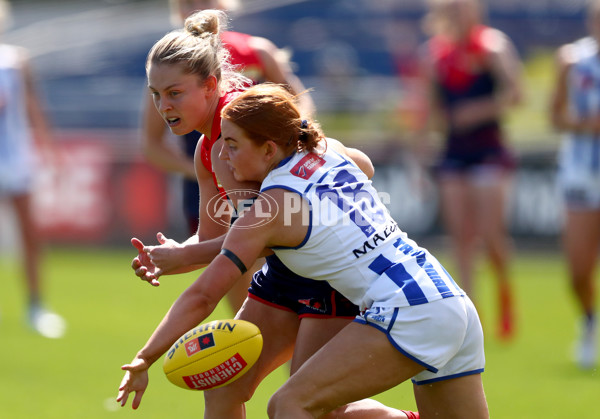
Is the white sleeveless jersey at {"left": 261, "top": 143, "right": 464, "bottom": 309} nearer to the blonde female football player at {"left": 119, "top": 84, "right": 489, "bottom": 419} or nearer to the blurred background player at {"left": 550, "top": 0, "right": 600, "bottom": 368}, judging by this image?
the blonde female football player at {"left": 119, "top": 84, "right": 489, "bottom": 419}

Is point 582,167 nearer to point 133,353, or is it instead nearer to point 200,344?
point 133,353

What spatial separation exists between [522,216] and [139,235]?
5244mm

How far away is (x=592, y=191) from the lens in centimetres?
675

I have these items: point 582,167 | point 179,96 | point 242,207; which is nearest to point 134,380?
point 242,207

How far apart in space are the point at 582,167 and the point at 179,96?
397 cm

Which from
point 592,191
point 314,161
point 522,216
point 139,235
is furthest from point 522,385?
point 139,235

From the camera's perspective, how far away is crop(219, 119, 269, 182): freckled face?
3559 mm

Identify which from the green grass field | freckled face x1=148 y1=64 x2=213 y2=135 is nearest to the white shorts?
freckled face x1=148 y1=64 x2=213 y2=135

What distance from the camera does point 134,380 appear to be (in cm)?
344

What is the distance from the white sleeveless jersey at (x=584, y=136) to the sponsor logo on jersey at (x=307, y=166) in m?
3.68

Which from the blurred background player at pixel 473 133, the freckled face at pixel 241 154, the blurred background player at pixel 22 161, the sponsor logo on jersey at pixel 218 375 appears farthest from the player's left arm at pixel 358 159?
the blurred background player at pixel 22 161

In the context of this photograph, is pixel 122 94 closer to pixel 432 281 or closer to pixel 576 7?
pixel 576 7

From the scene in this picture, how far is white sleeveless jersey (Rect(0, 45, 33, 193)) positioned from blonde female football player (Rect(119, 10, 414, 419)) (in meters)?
4.60

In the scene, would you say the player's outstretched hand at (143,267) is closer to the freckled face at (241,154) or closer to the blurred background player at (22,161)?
the freckled face at (241,154)
